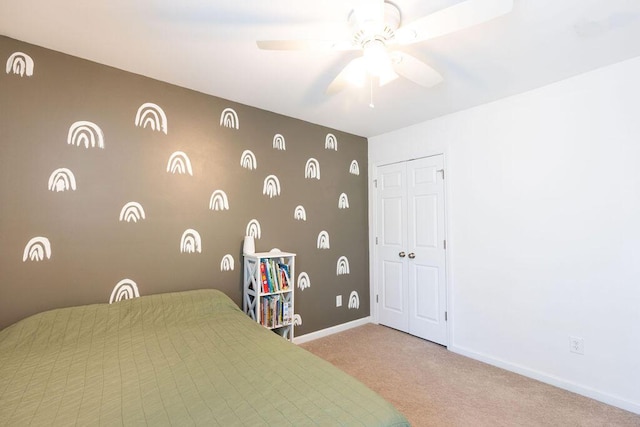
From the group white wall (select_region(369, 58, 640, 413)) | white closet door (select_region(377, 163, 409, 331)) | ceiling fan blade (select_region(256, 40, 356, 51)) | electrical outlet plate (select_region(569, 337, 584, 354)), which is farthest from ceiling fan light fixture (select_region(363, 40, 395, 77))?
electrical outlet plate (select_region(569, 337, 584, 354))

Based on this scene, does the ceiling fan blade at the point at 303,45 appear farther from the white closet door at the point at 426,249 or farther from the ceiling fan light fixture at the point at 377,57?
the white closet door at the point at 426,249

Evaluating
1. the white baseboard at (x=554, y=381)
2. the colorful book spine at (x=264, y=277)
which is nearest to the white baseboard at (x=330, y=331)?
the colorful book spine at (x=264, y=277)

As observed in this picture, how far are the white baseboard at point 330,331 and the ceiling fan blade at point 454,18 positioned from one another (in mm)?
2737

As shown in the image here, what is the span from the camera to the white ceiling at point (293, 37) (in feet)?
5.18

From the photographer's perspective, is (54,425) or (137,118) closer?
(54,425)

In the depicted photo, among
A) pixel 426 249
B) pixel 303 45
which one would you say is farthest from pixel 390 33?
pixel 426 249

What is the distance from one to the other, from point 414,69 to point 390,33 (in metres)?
0.25

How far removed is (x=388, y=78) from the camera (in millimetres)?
1664

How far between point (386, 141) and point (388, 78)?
79.0 inches

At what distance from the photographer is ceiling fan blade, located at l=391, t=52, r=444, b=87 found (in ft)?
5.17

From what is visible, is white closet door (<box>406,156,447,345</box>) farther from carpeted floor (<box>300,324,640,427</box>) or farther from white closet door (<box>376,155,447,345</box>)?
carpeted floor (<box>300,324,640,427</box>)

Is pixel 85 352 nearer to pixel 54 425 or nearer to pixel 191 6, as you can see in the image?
pixel 54 425

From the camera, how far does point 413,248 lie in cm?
332

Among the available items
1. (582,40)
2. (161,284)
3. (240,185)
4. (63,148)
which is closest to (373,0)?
(582,40)
